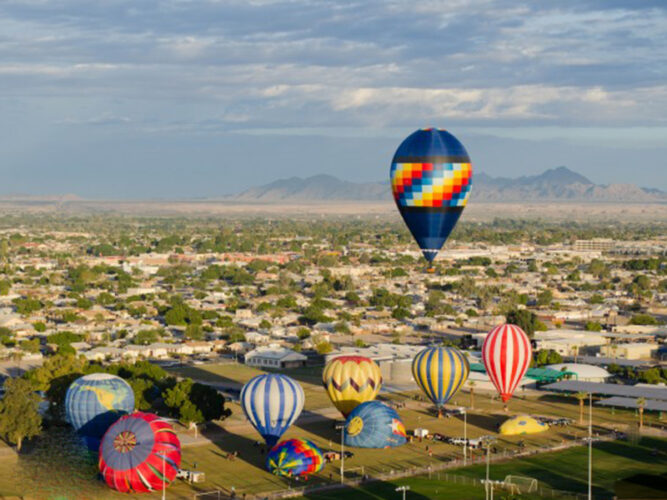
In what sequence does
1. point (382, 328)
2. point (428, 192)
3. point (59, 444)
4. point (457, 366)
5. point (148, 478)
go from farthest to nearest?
point (382, 328), point (428, 192), point (457, 366), point (59, 444), point (148, 478)

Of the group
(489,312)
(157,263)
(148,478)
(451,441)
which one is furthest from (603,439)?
(157,263)

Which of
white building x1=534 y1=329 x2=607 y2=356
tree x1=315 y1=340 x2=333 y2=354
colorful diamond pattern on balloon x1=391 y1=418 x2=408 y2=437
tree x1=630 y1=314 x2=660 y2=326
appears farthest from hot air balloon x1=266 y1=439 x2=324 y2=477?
tree x1=630 y1=314 x2=660 y2=326

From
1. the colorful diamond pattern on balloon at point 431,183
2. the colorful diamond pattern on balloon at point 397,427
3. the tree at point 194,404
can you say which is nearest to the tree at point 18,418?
the tree at point 194,404

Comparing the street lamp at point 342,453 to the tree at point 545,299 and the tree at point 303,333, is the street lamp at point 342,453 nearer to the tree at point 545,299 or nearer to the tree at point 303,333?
the tree at point 303,333

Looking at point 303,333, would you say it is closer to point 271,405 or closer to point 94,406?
point 271,405

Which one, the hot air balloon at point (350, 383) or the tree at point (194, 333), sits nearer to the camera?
the hot air balloon at point (350, 383)

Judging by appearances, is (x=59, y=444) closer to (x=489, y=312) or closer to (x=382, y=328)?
(x=382, y=328)
